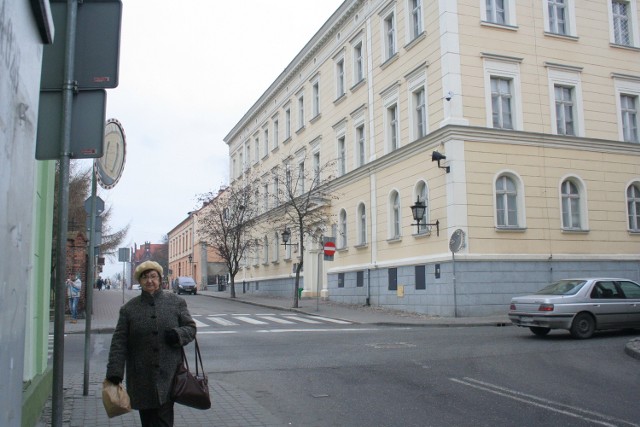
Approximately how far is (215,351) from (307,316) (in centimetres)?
1166

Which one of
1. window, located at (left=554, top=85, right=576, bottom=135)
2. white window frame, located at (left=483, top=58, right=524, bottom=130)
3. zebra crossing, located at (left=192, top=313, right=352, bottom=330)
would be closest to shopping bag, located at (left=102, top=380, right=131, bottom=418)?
zebra crossing, located at (left=192, top=313, right=352, bottom=330)

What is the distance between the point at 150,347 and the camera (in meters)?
4.83

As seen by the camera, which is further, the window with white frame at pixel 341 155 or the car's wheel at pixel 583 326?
the window with white frame at pixel 341 155

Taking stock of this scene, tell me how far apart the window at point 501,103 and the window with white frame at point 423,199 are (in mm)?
3483

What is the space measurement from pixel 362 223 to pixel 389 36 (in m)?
8.58

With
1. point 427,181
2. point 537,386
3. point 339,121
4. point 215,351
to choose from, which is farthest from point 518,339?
point 339,121

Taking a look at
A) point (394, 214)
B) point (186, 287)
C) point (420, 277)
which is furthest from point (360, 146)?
point (186, 287)

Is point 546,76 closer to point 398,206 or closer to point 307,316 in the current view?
point 398,206

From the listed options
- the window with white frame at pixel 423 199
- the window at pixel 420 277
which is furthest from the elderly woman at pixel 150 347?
the window at pixel 420 277

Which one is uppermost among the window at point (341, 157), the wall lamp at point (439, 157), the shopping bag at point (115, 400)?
the window at point (341, 157)

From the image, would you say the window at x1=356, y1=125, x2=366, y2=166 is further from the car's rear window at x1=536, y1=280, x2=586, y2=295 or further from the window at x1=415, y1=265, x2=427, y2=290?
the car's rear window at x1=536, y1=280, x2=586, y2=295

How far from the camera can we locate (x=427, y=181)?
24.0 metres

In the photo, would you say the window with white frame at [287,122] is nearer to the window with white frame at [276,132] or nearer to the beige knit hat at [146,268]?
the window with white frame at [276,132]

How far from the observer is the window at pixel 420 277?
77.4ft
